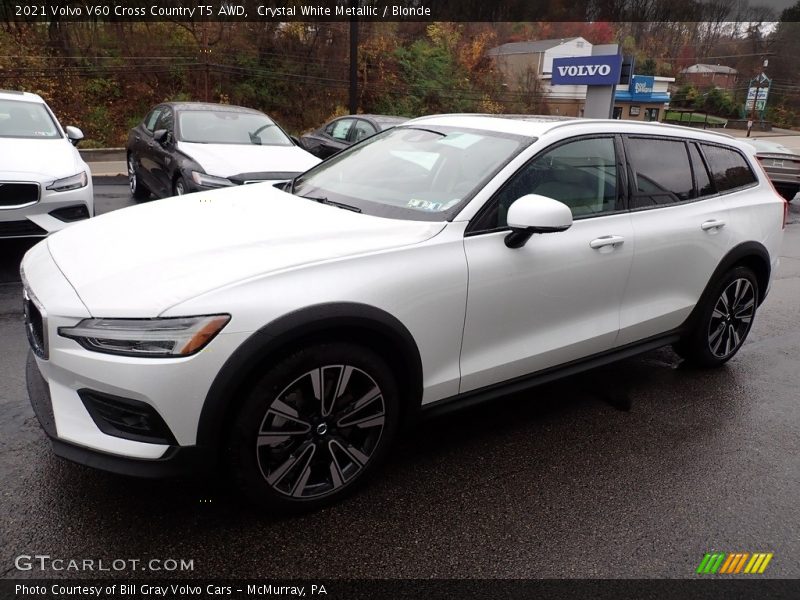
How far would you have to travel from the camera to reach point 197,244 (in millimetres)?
2635

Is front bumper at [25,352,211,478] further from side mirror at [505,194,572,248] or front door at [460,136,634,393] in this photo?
side mirror at [505,194,572,248]

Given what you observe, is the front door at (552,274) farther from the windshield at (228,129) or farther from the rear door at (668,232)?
the windshield at (228,129)

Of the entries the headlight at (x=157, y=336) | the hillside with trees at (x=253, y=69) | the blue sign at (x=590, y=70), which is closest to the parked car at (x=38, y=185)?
the headlight at (x=157, y=336)

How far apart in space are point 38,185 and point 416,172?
4013mm

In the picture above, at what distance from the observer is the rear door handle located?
154 inches

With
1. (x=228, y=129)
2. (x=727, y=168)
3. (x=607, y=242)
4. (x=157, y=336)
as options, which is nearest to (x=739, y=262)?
(x=727, y=168)

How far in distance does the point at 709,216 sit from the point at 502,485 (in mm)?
2279

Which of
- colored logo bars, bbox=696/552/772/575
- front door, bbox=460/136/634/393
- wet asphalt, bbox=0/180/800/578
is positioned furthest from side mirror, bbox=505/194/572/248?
colored logo bars, bbox=696/552/772/575

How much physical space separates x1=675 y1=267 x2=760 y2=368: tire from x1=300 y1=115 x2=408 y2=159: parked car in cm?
796

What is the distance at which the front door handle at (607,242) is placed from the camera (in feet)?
10.8

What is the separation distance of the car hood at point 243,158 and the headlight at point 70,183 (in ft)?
4.27

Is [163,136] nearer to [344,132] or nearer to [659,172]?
[344,132]

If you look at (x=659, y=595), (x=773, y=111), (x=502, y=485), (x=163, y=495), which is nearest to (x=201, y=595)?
(x=163, y=495)

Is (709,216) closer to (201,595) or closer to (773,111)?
(201,595)
